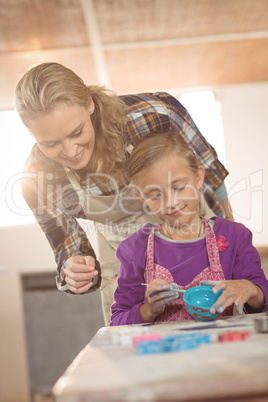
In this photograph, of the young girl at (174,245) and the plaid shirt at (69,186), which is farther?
the plaid shirt at (69,186)

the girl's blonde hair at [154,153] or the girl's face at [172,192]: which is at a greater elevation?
the girl's blonde hair at [154,153]

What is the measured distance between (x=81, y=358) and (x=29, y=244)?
256 cm

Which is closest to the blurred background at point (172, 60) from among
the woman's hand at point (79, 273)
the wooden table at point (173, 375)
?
the woman's hand at point (79, 273)

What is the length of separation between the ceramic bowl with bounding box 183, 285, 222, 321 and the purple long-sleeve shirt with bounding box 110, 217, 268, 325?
0.42 feet

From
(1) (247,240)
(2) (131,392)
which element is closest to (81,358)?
(2) (131,392)

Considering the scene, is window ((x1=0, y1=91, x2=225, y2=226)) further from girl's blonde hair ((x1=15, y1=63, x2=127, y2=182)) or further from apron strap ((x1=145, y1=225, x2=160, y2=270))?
apron strap ((x1=145, y1=225, x2=160, y2=270))

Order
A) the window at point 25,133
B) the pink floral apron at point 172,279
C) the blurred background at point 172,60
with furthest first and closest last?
the window at point 25,133 < the blurred background at point 172,60 < the pink floral apron at point 172,279

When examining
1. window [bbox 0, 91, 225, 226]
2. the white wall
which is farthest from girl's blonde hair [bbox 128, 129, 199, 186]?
window [bbox 0, 91, 225, 226]

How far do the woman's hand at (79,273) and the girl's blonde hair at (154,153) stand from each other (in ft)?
0.83

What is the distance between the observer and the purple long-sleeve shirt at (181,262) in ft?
3.46

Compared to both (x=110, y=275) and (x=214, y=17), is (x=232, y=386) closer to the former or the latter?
(x=110, y=275)

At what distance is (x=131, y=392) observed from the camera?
1.50ft

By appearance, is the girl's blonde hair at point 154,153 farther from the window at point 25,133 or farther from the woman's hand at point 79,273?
the window at point 25,133

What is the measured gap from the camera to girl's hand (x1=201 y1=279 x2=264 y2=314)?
0.86 meters
